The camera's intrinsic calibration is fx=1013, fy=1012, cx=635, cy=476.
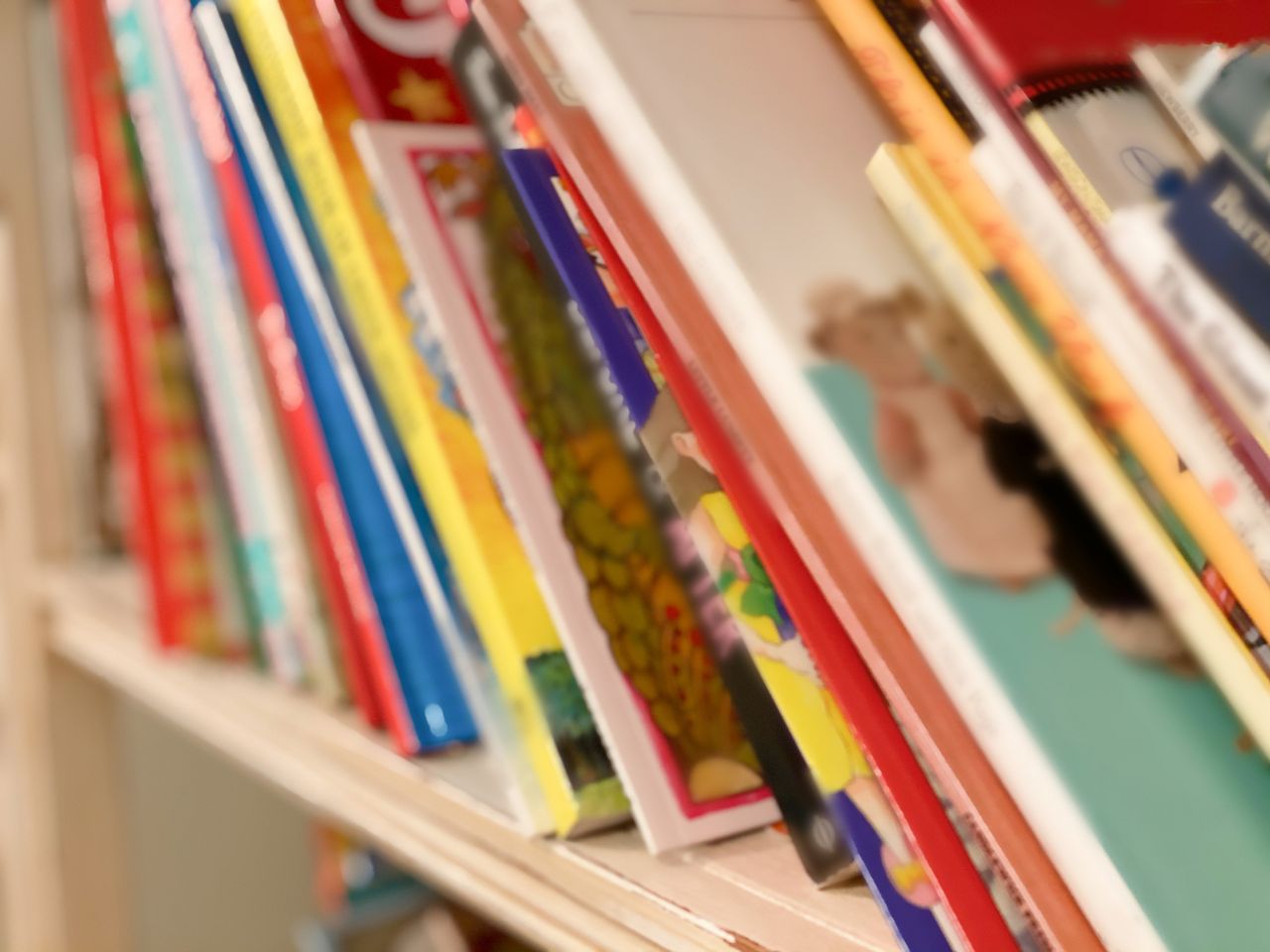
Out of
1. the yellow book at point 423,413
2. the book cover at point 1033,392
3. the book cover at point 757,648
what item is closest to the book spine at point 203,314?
the yellow book at point 423,413

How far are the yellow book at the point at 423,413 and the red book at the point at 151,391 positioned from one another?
20 cm

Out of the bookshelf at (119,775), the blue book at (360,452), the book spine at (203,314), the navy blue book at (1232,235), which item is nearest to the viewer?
the navy blue book at (1232,235)

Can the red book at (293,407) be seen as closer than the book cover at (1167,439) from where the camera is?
No

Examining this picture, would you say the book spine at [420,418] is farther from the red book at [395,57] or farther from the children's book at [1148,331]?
the children's book at [1148,331]

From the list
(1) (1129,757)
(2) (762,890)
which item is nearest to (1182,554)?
(1) (1129,757)

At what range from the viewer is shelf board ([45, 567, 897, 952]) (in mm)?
309

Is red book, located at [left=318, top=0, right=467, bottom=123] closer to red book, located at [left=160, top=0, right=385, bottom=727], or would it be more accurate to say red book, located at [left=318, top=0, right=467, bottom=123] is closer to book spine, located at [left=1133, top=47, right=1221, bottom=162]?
red book, located at [left=160, top=0, right=385, bottom=727]

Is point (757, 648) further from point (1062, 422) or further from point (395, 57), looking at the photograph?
point (395, 57)

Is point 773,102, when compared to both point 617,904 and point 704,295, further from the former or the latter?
point 617,904

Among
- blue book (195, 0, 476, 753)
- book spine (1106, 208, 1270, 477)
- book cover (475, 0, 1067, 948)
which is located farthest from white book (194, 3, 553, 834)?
book spine (1106, 208, 1270, 477)

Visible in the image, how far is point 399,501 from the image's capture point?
0.43 metres

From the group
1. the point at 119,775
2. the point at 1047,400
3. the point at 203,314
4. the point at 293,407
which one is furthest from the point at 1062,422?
the point at 119,775

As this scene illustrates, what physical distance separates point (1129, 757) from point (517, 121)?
0.29m

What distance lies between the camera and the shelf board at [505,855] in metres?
0.31
